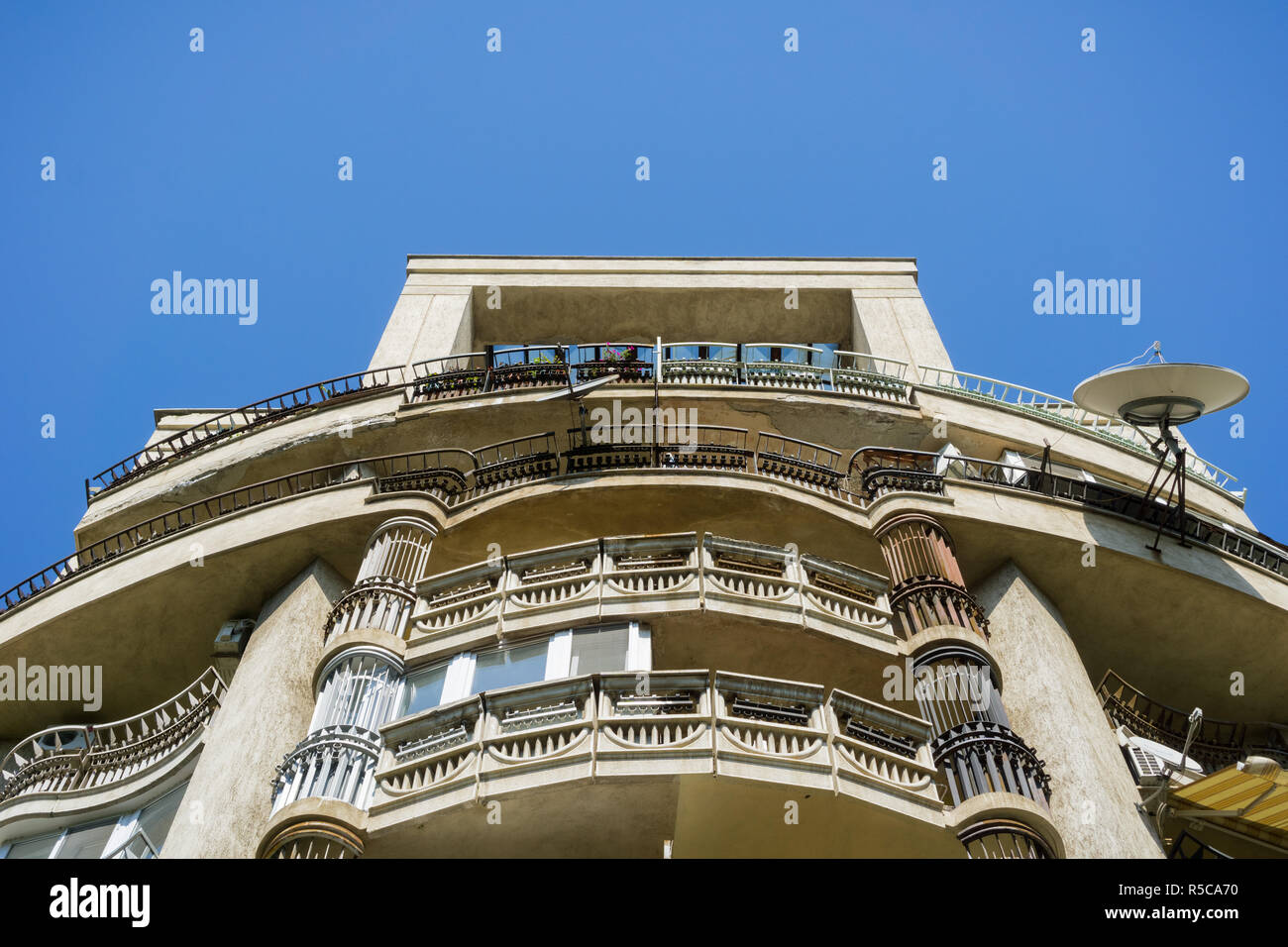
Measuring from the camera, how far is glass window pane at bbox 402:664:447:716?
1847 cm

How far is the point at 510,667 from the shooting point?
18641mm

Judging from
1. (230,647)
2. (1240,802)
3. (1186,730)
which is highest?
(230,647)

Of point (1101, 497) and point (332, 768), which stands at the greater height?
point (1101, 497)

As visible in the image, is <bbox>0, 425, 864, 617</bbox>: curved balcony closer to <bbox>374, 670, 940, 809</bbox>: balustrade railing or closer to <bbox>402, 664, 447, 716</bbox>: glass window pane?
<bbox>402, 664, 447, 716</bbox>: glass window pane

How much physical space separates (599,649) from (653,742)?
2.61 m

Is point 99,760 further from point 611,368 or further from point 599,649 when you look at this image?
point 611,368

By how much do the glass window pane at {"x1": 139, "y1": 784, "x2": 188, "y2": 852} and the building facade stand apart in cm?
11

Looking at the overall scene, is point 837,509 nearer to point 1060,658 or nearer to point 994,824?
point 1060,658

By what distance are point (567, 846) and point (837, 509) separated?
916cm

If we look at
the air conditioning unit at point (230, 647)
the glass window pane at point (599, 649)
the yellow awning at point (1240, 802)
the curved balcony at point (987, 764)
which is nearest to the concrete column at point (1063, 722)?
the curved balcony at point (987, 764)

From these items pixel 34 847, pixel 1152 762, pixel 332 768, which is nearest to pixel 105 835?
pixel 34 847

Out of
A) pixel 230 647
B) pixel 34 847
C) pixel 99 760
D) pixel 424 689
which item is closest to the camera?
pixel 424 689
